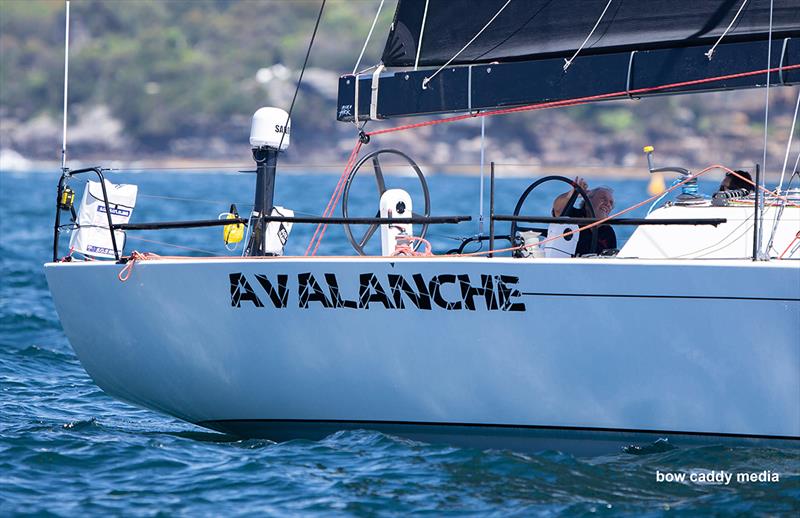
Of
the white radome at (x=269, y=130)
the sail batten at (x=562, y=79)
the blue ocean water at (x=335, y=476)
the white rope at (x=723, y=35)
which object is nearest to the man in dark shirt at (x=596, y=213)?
the sail batten at (x=562, y=79)

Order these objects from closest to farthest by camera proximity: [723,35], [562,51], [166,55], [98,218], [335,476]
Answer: [335,476]
[723,35]
[562,51]
[98,218]
[166,55]

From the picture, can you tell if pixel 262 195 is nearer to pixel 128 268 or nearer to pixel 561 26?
pixel 128 268

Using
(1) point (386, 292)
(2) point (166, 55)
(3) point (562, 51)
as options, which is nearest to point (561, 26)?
(3) point (562, 51)

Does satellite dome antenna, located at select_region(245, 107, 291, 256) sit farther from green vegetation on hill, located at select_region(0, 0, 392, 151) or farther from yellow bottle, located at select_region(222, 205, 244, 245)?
green vegetation on hill, located at select_region(0, 0, 392, 151)

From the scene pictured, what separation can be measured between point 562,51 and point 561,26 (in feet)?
0.60

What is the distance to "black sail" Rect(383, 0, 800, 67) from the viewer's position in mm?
7336

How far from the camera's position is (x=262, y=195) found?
7.59m

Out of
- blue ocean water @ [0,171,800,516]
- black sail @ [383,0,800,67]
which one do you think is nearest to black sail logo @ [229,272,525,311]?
blue ocean water @ [0,171,800,516]

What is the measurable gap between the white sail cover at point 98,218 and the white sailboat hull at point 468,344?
Result: 279 millimetres

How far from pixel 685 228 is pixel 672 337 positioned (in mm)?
825

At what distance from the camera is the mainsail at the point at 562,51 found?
7.20m

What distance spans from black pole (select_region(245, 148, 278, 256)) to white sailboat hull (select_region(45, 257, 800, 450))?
33cm

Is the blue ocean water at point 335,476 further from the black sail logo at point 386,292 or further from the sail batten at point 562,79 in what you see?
the sail batten at point 562,79

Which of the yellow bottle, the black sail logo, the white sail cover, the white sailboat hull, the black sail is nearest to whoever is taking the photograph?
the white sailboat hull
